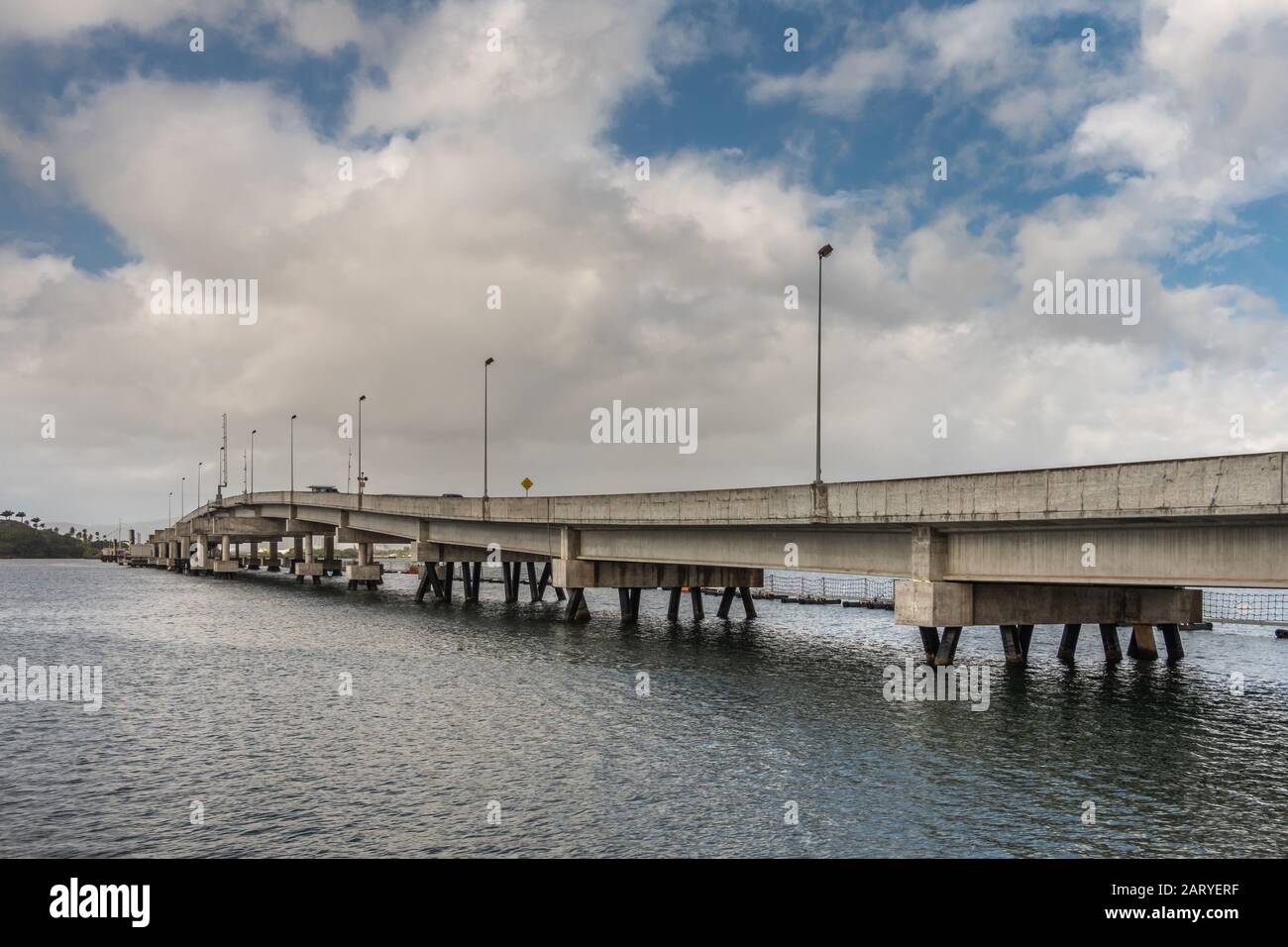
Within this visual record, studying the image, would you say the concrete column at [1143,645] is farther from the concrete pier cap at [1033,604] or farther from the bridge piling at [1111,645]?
the concrete pier cap at [1033,604]

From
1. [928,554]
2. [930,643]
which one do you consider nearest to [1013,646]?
[930,643]

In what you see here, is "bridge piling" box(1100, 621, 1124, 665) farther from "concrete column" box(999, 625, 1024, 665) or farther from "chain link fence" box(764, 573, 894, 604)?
"chain link fence" box(764, 573, 894, 604)

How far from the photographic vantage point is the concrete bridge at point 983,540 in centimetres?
2750

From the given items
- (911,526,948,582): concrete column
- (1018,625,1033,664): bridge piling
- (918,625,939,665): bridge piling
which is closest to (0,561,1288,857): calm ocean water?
(1018,625,1033,664): bridge piling

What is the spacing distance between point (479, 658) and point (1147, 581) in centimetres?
3034

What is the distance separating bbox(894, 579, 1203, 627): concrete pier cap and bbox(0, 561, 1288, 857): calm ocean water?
8.67 ft

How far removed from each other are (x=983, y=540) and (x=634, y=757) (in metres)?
17.9

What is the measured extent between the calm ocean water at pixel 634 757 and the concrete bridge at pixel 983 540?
3411 mm

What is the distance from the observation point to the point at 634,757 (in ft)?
82.2

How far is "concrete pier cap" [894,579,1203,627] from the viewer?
119ft

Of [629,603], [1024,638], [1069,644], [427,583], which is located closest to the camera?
[1069,644]

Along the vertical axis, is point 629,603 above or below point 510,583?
above

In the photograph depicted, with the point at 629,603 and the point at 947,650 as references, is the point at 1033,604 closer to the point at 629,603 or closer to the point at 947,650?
the point at 947,650
